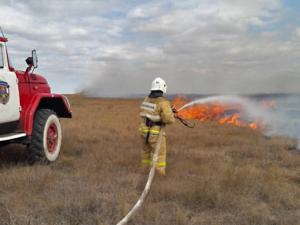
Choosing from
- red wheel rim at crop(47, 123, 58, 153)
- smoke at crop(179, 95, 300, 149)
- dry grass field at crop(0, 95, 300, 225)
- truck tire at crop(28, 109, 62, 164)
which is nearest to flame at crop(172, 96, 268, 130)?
smoke at crop(179, 95, 300, 149)

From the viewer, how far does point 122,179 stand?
6387 mm

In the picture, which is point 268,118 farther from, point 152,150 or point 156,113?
point 156,113

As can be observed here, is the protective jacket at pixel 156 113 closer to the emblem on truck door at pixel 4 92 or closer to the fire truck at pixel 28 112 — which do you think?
the fire truck at pixel 28 112

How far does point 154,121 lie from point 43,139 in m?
2.10

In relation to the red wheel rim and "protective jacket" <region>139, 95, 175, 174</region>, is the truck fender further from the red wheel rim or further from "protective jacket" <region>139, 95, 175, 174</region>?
"protective jacket" <region>139, 95, 175, 174</region>

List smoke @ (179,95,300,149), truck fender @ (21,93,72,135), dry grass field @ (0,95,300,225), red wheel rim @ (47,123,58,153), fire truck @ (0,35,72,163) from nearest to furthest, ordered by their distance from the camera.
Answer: dry grass field @ (0,95,300,225), fire truck @ (0,35,72,163), truck fender @ (21,93,72,135), red wheel rim @ (47,123,58,153), smoke @ (179,95,300,149)

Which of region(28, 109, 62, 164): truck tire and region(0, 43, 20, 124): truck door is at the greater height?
region(0, 43, 20, 124): truck door

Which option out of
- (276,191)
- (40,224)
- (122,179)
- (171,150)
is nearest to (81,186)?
(122,179)

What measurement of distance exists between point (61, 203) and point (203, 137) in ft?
23.7

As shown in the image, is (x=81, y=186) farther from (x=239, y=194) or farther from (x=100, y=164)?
(x=239, y=194)

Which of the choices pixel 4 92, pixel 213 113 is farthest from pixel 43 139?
pixel 213 113

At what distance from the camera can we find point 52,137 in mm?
7859

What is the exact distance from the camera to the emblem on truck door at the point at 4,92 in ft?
20.0

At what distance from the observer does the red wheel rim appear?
25.3 ft
